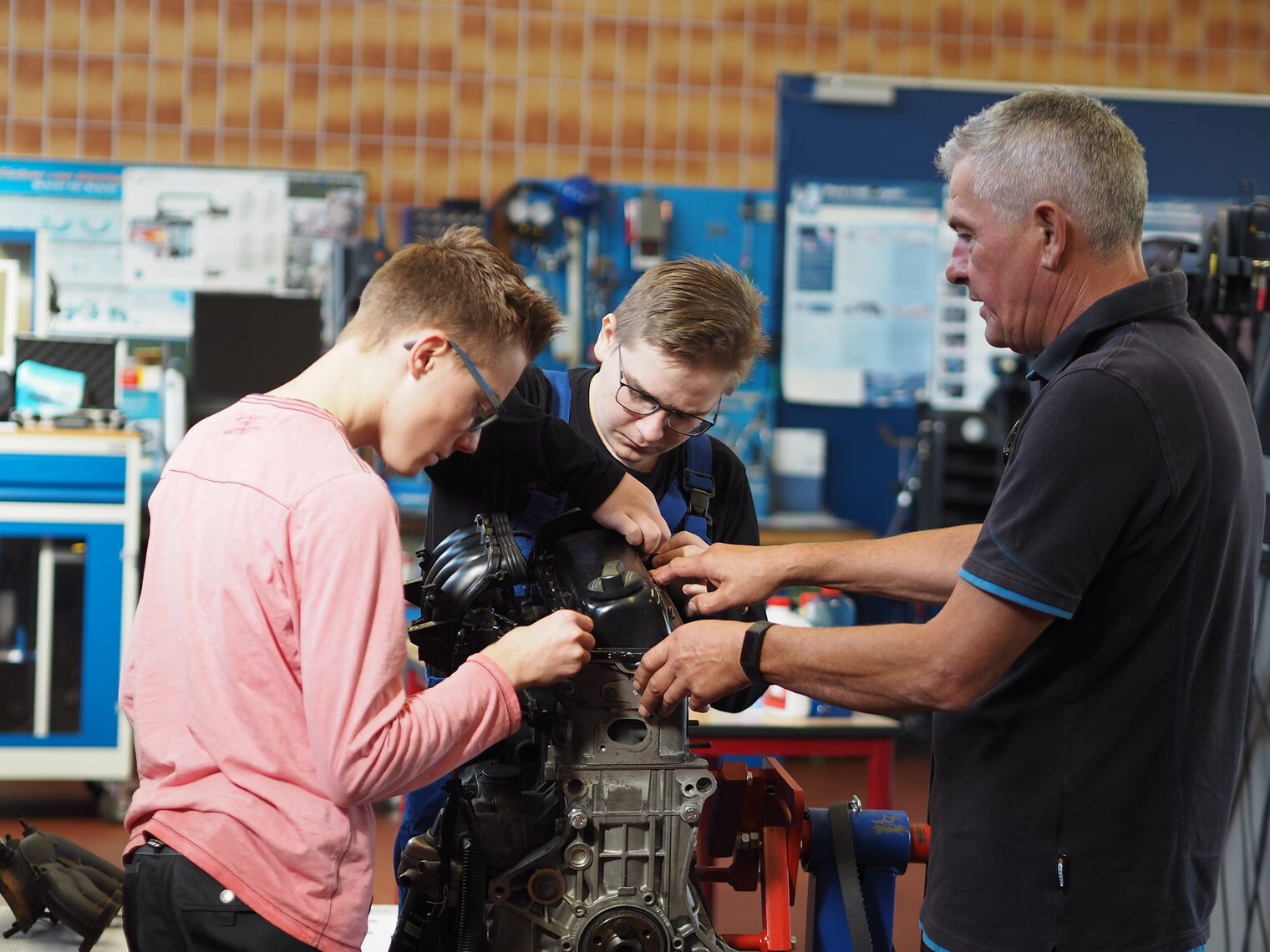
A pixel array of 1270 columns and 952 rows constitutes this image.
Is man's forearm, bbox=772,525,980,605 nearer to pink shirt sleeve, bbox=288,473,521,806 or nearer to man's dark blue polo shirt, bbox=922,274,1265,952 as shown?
man's dark blue polo shirt, bbox=922,274,1265,952

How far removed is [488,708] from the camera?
4.35 ft

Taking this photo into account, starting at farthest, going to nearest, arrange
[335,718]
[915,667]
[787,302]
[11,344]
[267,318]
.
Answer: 1. [787,302]
2. [267,318]
3. [11,344]
4. [915,667]
5. [335,718]

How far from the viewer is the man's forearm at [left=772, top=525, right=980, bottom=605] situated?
71.2 inches

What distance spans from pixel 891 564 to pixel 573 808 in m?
0.65

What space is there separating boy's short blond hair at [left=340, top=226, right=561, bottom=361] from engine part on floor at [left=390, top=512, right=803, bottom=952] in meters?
A: 0.24

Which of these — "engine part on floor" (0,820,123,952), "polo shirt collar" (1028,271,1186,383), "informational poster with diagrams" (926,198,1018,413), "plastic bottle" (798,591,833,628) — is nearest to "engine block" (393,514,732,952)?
"polo shirt collar" (1028,271,1186,383)

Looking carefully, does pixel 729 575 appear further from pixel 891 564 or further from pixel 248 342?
pixel 248 342

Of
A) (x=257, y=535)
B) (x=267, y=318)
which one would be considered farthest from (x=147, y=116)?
(x=257, y=535)

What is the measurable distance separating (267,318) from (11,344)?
3.12 ft

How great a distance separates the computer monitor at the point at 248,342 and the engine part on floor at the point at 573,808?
12.3ft

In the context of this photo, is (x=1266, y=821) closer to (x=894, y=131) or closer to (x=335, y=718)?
(x=335, y=718)

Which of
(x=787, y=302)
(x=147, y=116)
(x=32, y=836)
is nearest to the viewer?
(x=32, y=836)

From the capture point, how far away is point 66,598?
4.28 m

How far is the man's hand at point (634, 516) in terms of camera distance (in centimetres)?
170
